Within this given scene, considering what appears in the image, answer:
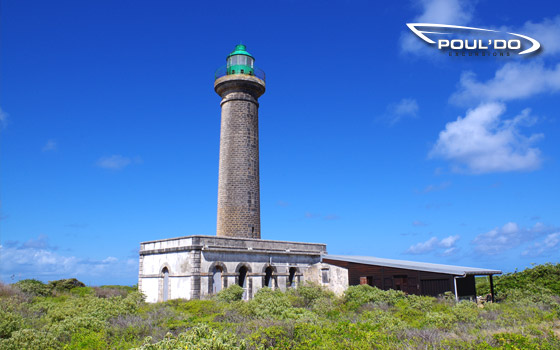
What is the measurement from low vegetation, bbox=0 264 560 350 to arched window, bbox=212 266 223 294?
5.12 ft

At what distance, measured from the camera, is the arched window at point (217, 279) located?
20828 mm

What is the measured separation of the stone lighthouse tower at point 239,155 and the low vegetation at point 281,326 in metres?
6.41

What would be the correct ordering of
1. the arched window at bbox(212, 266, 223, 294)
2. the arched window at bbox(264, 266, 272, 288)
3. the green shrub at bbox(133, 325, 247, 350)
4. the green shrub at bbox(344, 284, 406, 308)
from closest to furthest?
the green shrub at bbox(133, 325, 247, 350) < the green shrub at bbox(344, 284, 406, 308) < the arched window at bbox(212, 266, 223, 294) < the arched window at bbox(264, 266, 272, 288)

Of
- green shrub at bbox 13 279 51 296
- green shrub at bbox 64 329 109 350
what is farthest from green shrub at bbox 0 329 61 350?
green shrub at bbox 13 279 51 296

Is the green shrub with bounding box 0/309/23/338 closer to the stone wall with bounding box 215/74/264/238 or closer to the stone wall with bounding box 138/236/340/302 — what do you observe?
the stone wall with bounding box 138/236/340/302

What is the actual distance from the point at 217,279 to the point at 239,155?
8.06 metres

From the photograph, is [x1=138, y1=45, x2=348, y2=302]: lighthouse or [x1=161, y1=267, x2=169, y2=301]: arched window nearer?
[x1=138, y1=45, x2=348, y2=302]: lighthouse

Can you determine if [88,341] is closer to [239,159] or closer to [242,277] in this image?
[242,277]

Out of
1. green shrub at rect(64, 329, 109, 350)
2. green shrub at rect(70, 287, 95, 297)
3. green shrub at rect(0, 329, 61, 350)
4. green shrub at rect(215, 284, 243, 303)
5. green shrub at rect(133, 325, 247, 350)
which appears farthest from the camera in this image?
green shrub at rect(70, 287, 95, 297)

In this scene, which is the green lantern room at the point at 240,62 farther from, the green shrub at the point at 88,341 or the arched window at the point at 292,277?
the green shrub at the point at 88,341

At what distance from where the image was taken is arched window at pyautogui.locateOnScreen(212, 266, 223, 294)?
20828 mm

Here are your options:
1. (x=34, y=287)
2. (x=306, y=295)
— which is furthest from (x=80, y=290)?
(x=306, y=295)

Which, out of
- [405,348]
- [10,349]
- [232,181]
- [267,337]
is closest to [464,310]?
[405,348]

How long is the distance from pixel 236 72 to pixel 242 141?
193 inches
